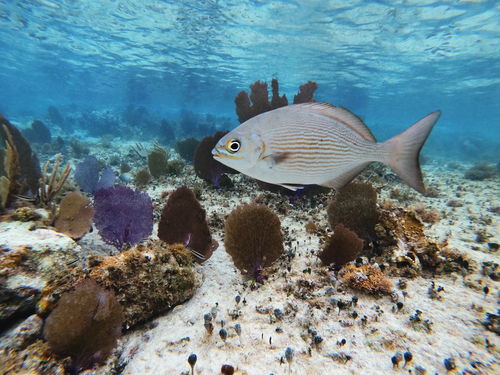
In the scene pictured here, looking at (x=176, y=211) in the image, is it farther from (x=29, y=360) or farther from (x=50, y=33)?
(x=50, y=33)

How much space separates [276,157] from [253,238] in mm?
1852

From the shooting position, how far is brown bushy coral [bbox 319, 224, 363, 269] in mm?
3484

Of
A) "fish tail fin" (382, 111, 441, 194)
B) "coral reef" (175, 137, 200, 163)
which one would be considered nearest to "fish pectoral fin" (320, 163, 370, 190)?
"fish tail fin" (382, 111, 441, 194)

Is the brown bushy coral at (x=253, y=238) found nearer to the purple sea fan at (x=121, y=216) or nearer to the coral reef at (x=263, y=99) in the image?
the purple sea fan at (x=121, y=216)

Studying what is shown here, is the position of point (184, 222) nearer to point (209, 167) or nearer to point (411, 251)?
point (411, 251)

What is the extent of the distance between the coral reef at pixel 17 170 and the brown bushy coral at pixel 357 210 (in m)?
5.84

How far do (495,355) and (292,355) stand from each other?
6.57 feet

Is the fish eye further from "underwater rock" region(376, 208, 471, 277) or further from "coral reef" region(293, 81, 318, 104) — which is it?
"coral reef" region(293, 81, 318, 104)

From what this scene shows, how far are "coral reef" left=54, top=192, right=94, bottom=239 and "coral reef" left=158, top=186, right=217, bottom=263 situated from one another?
5.23 ft

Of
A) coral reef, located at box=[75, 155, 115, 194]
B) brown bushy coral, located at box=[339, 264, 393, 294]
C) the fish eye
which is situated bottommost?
brown bushy coral, located at box=[339, 264, 393, 294]

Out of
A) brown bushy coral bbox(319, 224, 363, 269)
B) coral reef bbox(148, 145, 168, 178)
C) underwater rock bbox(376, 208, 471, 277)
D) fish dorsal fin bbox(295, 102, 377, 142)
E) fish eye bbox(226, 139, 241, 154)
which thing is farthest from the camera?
coral reef bbox(148, 145, 168, 178)

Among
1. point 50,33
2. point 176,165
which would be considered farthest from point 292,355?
point 50,33

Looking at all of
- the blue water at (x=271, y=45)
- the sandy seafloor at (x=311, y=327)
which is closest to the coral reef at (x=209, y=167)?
the sandy seafloor at (x=311, y=327)

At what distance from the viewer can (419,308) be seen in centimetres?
291
